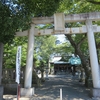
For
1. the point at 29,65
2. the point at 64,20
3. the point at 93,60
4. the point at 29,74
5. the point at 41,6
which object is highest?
the point at 41,6

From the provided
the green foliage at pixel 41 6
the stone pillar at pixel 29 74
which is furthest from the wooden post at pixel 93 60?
the stone pillar at pixel 29 74

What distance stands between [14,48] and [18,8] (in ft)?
21.4

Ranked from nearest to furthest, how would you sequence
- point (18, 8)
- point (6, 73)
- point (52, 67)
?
point (18, 8), point (6, 73), point (52, 67)

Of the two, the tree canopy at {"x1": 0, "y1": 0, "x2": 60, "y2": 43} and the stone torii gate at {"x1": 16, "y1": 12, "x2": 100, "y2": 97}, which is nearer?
the tree canopy at {"x1": 0, "y1": 0, "x2": 60, "y2": 43}

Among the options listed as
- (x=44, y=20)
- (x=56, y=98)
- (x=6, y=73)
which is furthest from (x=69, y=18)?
(x=6, y=73)

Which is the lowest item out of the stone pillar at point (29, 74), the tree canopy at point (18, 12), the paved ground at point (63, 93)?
the paved ground at point (63, 93)

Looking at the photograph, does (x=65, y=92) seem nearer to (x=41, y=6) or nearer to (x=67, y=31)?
(x=67, y=31)

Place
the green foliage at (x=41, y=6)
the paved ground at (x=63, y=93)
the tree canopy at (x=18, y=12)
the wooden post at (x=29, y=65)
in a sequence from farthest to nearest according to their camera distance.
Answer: the wooden post at (x=29, y=65) → the paved ground at (x=63, y=93) → the green foliage at (x=41, y=6) → the tree canopy at (x=18, y=12)

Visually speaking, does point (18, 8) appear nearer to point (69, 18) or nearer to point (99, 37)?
point (69, 18)

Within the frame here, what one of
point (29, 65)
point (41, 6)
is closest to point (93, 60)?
point (29, 65)

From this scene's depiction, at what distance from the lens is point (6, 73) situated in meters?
10.4

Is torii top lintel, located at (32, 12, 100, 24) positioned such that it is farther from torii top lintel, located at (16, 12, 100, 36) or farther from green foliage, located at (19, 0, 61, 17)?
green foliage, located at (19, 0, 61, 17)

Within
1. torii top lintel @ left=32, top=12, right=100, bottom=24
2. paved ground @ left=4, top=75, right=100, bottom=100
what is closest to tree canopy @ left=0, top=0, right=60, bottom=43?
torii top lintel @ left=32, top=12, right=100, bottom=24

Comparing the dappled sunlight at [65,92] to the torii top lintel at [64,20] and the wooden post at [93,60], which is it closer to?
the wooden post at [93,60]
